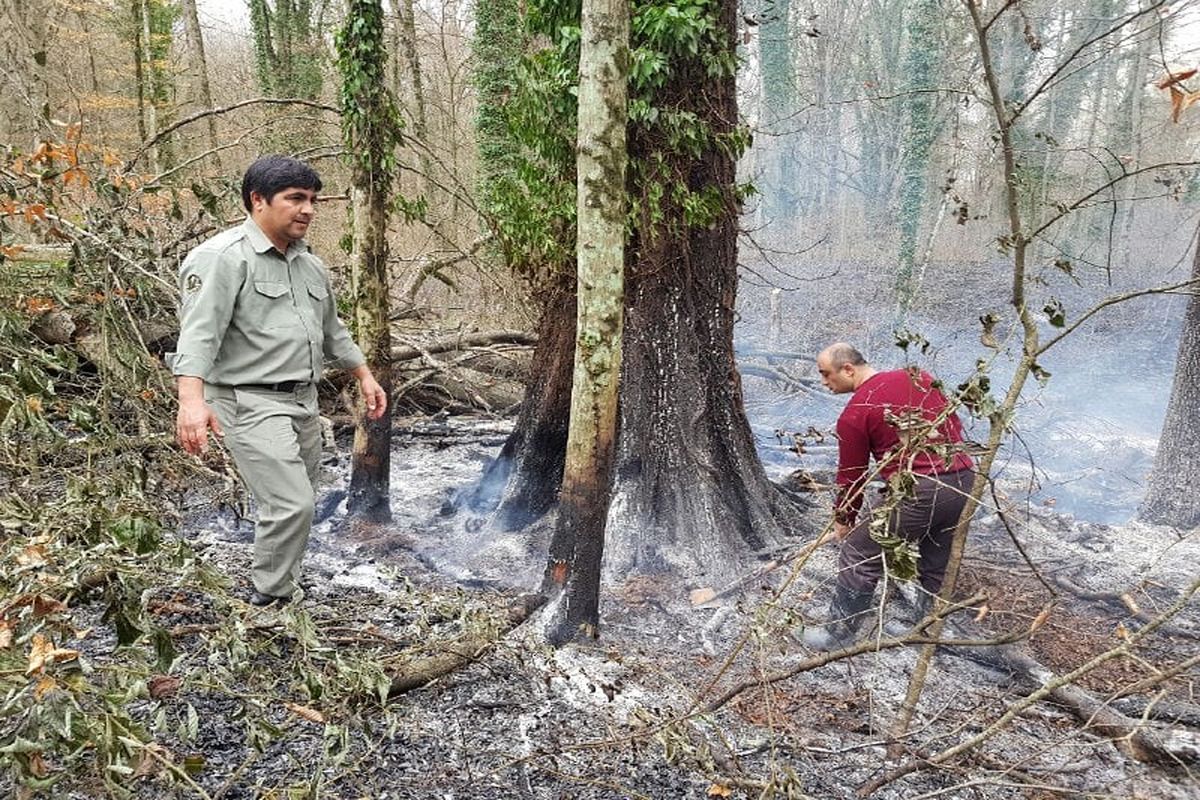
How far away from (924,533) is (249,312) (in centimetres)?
321

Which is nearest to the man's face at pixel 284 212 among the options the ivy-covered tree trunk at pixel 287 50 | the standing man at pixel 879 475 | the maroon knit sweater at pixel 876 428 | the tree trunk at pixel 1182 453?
the standing man at pixel 879 475

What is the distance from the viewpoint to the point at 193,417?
288 centimetres

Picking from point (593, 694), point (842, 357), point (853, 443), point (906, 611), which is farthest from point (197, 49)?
point (906, 611)

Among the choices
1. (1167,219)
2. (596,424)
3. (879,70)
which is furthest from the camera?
(1167,219)

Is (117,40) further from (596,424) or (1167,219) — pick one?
(1167,219)

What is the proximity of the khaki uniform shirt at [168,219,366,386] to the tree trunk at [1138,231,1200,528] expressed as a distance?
6294 millimetres

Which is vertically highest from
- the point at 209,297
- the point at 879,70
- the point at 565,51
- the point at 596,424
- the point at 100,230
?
the point at 879,70

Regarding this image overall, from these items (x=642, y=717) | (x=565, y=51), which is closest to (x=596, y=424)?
(x=642, y=717)

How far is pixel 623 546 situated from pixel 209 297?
267 cm

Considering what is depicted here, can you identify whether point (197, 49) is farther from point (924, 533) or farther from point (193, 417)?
point (924, 533)

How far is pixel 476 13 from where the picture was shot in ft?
36.4

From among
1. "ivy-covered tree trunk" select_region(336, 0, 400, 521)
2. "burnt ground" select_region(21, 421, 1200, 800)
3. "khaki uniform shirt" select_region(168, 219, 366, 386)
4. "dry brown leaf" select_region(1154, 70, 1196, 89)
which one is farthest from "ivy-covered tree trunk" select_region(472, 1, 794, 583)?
"dry brown leaf" select_region(1154, 70, 1196, 89)

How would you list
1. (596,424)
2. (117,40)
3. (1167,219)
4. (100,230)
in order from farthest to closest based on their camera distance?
(1167,219) → (117,40) → (100,230) → (596,424)

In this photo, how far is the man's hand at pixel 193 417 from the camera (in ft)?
9.35
